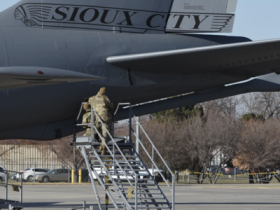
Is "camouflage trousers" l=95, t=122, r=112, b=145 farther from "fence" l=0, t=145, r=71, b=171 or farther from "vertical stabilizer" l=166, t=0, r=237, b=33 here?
"fence" l=0, t=145, r=71, b=171

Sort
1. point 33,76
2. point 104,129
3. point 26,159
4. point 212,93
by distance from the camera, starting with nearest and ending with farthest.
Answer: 1. point 33,76
2. point 104,129
3. point 212,93
4. point 26,159

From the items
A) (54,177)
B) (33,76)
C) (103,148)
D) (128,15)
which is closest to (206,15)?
(128,15)

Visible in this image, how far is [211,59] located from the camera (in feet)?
53.1

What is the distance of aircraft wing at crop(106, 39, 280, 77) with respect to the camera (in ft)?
49.4

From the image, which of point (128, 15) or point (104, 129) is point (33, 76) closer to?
point (104, 129)

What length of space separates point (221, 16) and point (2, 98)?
8.09 m

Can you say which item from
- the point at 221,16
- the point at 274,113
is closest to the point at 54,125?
the point at 221,16

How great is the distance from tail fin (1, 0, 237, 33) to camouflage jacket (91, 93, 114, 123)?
10.3 feet

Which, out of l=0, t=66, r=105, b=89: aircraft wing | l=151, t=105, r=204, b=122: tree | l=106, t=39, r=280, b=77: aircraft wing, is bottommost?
l=0, t=66, r=105, b=89: aircraft wing

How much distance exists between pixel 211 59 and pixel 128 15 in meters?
3.74

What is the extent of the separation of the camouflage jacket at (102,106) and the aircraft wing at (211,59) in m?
1.55

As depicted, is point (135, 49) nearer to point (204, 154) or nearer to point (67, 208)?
point (67, 208)

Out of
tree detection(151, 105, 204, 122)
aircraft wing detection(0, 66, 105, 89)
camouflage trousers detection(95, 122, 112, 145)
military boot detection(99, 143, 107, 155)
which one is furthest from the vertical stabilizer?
tree detection(151, 105, 204, 122)

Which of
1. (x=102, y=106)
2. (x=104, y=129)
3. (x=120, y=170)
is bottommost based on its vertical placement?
(x=120, y=170)
